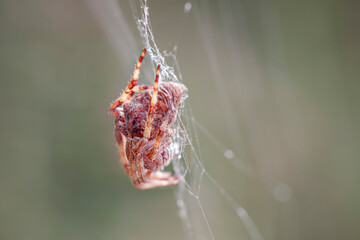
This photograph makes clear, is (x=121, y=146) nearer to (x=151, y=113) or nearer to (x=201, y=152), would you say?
(x=151, y=113)

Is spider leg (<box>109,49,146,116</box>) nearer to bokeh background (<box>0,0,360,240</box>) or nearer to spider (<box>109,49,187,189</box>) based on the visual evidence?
spider (<box>109,49,187,189</box>)

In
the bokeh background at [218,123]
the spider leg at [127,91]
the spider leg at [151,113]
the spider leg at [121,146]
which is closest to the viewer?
the spider leg at [151,113]

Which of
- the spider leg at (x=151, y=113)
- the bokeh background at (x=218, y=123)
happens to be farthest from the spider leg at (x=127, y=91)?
the bokeh background at (x=218, y=123)

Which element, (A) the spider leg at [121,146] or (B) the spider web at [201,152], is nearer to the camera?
(A) the spider leg at [121,146]

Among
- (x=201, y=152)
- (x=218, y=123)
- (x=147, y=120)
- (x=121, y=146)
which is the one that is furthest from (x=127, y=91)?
(x=218, y=123)

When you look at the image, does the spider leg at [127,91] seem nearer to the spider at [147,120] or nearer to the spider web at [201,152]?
the spider at [147,120]

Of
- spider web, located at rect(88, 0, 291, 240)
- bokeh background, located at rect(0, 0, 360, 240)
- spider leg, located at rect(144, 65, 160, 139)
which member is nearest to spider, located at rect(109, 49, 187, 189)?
spider leg, located at rect(144, 65, 160, 139)
